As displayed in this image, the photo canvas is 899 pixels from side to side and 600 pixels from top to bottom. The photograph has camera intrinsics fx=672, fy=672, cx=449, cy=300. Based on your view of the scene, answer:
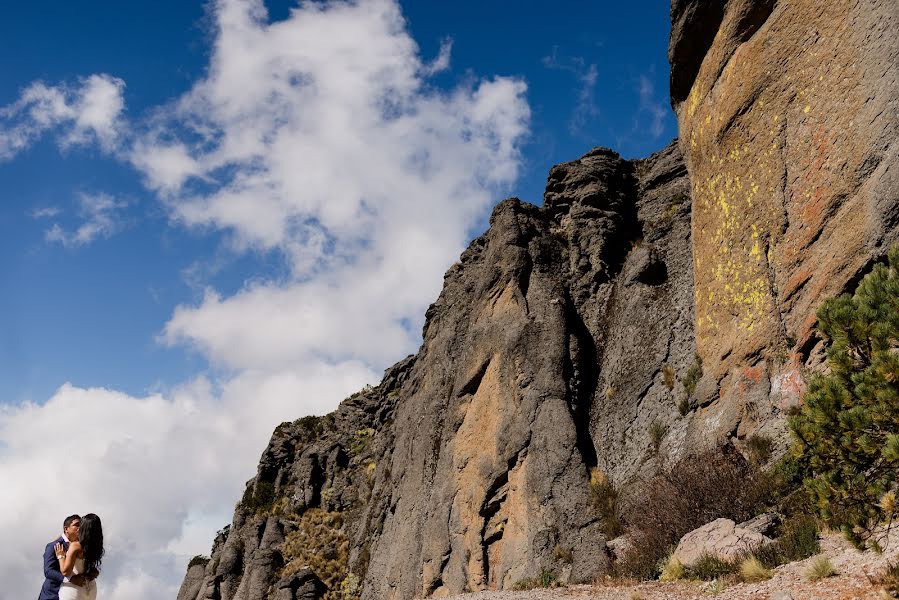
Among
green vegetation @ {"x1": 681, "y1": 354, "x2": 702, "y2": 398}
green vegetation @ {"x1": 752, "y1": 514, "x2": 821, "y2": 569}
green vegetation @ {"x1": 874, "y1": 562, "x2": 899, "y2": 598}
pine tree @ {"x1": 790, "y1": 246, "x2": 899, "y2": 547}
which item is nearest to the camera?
pine tree @ {"x1": 790, "y1": 246, "x2": 899, "y2": 547}

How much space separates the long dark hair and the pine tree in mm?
9623

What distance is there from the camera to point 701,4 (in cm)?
2191

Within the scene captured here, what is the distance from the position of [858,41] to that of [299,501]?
45.3m

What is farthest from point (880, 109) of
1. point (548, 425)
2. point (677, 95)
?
point (548, 425)

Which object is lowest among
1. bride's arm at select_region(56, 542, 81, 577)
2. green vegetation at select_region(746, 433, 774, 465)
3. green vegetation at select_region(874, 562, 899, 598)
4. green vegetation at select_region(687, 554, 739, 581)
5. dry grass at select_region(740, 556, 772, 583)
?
green vegetation at select_region(874, 562, 899, 598)

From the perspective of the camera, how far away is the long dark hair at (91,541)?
806 centimetres

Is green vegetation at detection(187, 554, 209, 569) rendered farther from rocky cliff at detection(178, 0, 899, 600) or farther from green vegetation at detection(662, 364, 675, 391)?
green vegetation at detection(662, 364, 675, 391)

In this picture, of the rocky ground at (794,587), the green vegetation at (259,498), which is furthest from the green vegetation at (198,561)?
the rocky ground at (794,587)

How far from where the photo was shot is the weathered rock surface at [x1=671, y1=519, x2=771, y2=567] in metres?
13.5

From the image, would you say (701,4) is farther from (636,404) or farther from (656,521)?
(656,521)

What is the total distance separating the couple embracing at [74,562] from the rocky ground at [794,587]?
8.48 metres

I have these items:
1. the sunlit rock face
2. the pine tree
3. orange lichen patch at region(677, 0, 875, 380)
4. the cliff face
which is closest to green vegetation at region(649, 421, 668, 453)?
the cliff face

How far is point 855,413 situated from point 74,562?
390 inches

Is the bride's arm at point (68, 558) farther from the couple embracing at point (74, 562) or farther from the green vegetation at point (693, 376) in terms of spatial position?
the green vegetation at point (693, 376)
